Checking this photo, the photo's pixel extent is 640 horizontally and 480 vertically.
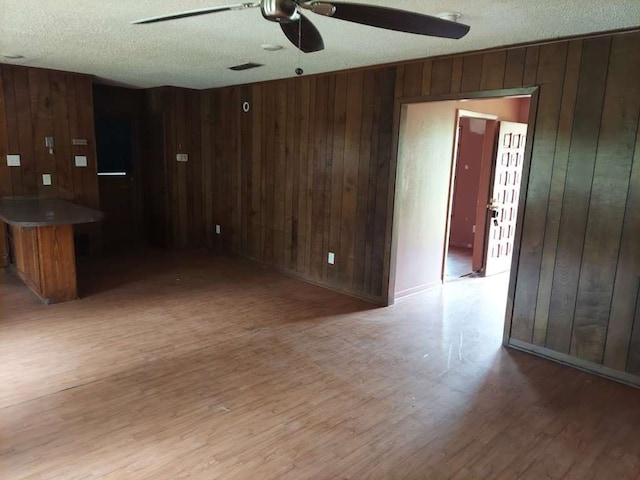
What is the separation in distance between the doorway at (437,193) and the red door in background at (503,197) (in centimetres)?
1

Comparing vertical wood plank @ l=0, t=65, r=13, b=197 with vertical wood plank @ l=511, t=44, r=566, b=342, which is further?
vertical wood plank @ l=0, t=65, r=13, b=197

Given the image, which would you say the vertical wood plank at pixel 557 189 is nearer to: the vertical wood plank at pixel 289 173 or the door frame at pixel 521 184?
the door frame at pixel 521 184

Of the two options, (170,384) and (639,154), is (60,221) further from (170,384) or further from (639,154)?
(639,154)

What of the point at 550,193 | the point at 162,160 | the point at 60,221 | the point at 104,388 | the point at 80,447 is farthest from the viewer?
the point at 162,160

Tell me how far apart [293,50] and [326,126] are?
45.1 inches

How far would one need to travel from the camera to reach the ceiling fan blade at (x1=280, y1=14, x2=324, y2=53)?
2.21 meters

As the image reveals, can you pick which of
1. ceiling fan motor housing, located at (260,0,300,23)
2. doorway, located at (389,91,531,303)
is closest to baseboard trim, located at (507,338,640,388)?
doorway, located at (389,91,531,303)

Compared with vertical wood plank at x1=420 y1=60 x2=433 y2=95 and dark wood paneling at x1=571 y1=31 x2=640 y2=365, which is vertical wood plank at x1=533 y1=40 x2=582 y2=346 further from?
vertical wood plank at x1=420 y1=60 x2=433 y2=95

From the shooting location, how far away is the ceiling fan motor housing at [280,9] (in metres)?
1.90

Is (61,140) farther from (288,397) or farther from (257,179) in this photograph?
(288,397)

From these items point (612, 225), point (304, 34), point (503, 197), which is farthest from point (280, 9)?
point (503, 197)

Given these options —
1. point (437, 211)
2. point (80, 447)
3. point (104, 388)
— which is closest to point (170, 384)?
point (104, 388)

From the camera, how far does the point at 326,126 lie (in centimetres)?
488

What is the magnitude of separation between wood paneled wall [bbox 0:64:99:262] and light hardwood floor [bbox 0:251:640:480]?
154 centimetres
